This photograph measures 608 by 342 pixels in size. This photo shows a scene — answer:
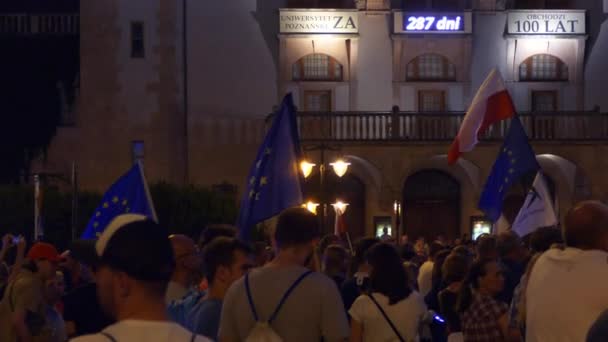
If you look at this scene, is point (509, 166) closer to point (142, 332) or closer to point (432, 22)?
point (142, 332)

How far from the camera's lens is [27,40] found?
124 feet

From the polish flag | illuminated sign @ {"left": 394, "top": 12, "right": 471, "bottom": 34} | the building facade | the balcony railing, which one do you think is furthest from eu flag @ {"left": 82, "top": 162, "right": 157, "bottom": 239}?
illuminated sign @ {"left": 394, "top": 12, "right": 471, "bottom": 34}

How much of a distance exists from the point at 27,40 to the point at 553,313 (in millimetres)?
32872

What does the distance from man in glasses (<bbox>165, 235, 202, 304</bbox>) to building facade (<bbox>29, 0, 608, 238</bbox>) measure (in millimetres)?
27679

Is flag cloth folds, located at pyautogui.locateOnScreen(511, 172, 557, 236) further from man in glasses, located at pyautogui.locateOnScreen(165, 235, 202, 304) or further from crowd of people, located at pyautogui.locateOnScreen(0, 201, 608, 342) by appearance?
man in glasses, located at pyautogui.locateOnScreen(165, 235, 202, 304)

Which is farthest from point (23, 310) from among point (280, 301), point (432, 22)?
point (432, 22)

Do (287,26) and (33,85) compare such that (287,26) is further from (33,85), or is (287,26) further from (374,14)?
(33,85)

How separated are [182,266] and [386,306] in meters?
1.34

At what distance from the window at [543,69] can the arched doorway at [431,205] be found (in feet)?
12.3

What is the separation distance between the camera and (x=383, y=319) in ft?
27.3

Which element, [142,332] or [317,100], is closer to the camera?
[142,332]

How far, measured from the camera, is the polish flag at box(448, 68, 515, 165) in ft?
52.3

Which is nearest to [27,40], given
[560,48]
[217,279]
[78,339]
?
[560,48]

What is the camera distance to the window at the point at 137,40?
3662 cm
